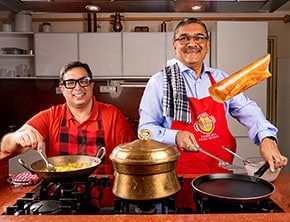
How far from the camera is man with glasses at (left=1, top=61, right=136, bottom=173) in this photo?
67.4 inches

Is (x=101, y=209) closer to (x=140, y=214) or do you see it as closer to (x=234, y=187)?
(x=140, y=214)

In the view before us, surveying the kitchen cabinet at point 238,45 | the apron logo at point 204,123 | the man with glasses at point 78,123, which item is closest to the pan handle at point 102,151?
the man with glasses at point 78,123

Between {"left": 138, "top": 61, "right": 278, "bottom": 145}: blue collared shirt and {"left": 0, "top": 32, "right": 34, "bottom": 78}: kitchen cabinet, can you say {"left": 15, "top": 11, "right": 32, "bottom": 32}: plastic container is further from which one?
{"left": 138, "top": 61, "right": 278, "bottom": 145}: blue collared shirt

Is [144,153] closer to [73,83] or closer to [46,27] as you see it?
[73,83]

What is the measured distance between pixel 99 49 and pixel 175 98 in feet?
7.45

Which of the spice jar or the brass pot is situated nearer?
the brass pot

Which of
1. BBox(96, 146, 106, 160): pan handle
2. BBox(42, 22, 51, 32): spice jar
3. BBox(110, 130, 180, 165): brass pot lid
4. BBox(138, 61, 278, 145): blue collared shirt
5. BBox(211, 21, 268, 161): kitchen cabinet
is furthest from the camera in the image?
BBox(42, 22, 51, 32): spice jar

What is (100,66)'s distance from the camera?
3711 mm

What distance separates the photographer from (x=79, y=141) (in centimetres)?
172

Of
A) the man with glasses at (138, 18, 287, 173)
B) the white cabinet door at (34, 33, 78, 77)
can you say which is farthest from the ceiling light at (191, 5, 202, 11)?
the white cabinet door at (34, 33, 78, 77)

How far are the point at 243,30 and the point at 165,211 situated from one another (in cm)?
292

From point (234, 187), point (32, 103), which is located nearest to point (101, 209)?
point (234, 187)

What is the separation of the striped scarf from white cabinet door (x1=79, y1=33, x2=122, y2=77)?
2.10 meters

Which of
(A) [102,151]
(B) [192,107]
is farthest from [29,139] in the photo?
(B) [192,107]
